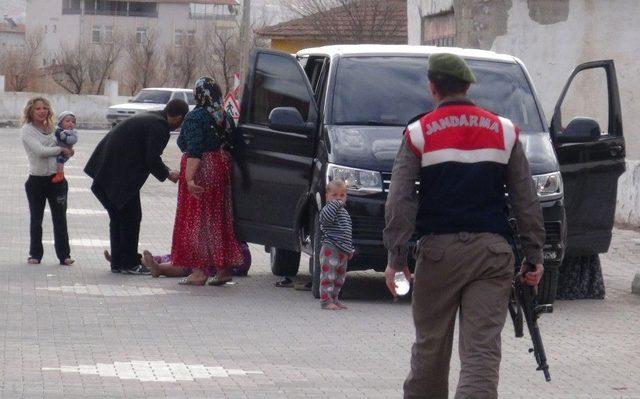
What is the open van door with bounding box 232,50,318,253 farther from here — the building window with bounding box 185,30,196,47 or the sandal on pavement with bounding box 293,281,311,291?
the building window with bounding box 185,30,196,47

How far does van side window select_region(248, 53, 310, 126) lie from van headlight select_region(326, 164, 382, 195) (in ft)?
→ 3.64

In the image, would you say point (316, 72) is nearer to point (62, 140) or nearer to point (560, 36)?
point (62, 140)

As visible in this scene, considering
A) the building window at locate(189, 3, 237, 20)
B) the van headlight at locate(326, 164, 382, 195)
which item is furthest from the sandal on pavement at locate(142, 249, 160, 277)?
the building window at locate(189, 3, 237, 20)

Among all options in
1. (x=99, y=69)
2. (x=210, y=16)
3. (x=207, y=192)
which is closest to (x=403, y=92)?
(x=207, y=192)

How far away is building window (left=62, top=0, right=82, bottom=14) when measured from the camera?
398 ft

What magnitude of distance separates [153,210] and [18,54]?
67.8m

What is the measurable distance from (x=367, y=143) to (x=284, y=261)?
271 centimetres

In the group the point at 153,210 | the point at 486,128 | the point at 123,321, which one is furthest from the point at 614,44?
the point at 486,128

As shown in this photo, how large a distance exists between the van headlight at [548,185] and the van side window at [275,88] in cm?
217

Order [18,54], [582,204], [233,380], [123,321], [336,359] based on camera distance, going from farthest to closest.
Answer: [18,54] → [582,204] → [123,321] → [336,359] → [233,380]

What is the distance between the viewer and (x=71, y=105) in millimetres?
74562

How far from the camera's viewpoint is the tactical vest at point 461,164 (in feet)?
20.7

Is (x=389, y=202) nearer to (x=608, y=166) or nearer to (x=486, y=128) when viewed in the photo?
(x=486, y=128)

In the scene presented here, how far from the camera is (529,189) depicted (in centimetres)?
646
